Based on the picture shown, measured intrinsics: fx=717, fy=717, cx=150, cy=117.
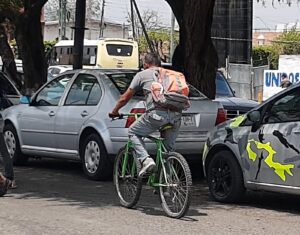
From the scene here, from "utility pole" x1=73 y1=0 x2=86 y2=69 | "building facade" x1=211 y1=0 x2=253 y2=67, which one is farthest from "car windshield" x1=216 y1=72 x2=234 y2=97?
"building facade" x1=211 y1=0 x2=253 y2=67

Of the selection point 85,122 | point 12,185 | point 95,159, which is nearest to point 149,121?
point 12,185

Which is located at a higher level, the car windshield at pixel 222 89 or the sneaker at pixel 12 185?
the car windshield at pixel 222 89

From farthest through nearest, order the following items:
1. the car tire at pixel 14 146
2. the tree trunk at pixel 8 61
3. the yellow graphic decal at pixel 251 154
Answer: the tree trunk at pixel 8 61, the car tire at pixel 14 146, the yellow graphic decal at pixel 251 154

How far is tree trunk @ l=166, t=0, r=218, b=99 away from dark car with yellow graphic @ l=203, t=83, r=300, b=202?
12.2 ft

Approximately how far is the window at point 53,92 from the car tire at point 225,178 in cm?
355

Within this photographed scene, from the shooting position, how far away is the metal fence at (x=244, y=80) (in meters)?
36.0

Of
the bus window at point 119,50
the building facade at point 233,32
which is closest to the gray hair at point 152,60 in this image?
the building facade at point 233,32

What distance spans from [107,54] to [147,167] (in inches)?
1067

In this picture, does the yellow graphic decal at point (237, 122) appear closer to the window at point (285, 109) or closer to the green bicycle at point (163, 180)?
the window at point (285, 109)

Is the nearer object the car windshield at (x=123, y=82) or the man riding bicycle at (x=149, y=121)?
the man riding bicycle at (x=149, y=121)

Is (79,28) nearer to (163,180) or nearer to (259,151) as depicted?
(259,151)

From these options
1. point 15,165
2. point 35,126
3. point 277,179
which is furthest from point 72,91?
point 277,179

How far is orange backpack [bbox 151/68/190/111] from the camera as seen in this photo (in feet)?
26.3

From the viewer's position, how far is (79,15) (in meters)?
15.9
